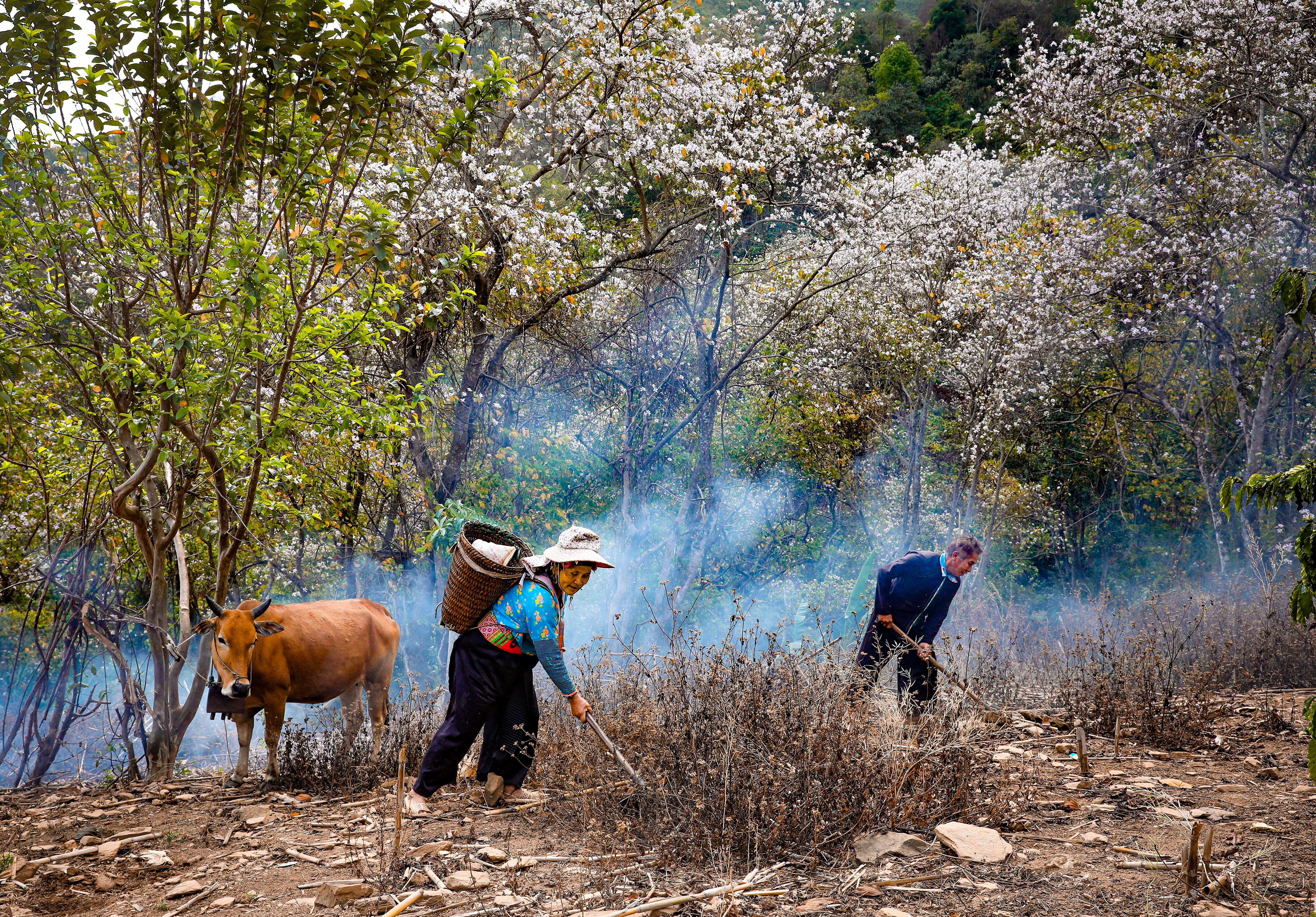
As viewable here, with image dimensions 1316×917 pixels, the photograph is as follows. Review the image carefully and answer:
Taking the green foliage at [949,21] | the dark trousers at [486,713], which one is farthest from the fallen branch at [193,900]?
the green foliage at [949,21]

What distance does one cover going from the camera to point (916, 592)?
6.18m

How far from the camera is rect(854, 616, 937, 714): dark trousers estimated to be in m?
5.93

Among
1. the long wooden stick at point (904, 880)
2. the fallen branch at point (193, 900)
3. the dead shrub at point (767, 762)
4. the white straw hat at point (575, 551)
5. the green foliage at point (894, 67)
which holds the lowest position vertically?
the long wooden stick at point (904, 880)

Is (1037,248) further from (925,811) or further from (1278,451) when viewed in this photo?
(925,811)

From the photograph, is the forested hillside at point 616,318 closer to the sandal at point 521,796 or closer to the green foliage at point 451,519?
the green foliage at point 451,519

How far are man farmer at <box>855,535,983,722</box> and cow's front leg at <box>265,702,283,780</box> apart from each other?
417 centimetres

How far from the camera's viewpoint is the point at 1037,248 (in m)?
15.7

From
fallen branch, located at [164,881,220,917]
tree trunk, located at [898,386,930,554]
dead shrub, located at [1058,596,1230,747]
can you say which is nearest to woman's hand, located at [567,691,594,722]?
fallen branch, located at [164,881,220,917]

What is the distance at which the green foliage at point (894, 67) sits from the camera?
37281mm

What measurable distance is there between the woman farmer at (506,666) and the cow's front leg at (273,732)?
1.52 metres

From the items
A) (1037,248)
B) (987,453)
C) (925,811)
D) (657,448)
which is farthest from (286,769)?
(987,453)

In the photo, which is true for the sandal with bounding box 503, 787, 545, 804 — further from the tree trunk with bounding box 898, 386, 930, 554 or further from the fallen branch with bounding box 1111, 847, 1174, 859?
the tree trunk with bounding box 898, 386, 930, 554

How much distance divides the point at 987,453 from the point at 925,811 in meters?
16.7

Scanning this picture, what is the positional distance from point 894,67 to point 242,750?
40813 millimetres
